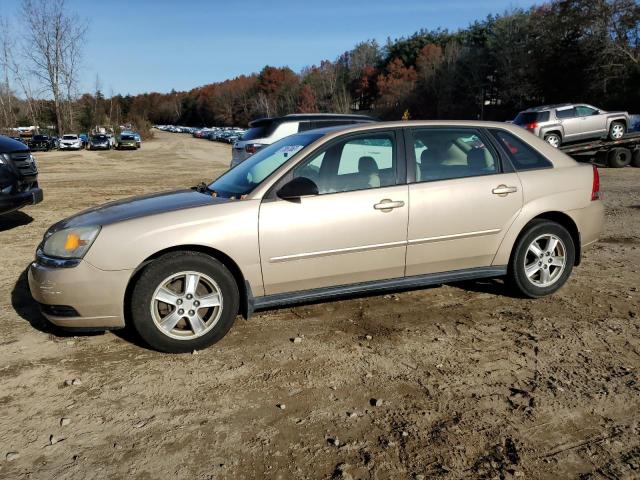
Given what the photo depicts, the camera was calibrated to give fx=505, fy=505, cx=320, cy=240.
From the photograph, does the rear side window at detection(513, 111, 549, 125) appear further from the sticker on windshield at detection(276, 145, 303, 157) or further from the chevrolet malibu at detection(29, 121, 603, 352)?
the sticker on windshield at detection(276, 145, 303, 157)

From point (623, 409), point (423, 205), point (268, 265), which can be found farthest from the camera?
point (423, 205)

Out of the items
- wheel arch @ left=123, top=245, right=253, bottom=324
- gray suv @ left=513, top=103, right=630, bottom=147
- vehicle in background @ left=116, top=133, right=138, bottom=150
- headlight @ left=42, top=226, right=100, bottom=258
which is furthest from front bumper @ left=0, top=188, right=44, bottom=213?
vehicle in background @ left=116, top=133, right=138, bottom=150

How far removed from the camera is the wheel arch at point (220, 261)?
→ 11.9 ft

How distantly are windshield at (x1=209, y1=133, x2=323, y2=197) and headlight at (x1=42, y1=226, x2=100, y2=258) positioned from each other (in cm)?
105

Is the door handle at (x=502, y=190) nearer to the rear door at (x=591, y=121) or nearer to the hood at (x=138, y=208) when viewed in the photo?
the hood at (x=138, y=208)

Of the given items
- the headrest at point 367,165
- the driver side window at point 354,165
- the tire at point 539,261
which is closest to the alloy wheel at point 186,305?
the driver side window at point 354,165

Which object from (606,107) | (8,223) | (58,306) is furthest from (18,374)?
(606,107)

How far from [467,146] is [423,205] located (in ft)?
2.59

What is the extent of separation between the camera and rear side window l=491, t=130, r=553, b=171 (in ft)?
15.1

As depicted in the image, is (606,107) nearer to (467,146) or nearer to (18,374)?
(467,146)

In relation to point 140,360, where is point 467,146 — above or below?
above

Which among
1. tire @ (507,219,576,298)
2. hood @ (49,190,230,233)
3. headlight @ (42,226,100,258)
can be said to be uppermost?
hood @ (49,190,230,233)

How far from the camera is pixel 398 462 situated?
2.50m

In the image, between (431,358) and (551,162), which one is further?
(551,162)
